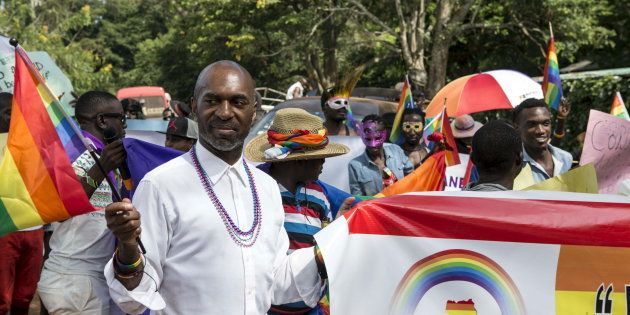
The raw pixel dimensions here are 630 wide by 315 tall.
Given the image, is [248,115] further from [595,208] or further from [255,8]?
[255,8]

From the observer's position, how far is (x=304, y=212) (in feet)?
14.4

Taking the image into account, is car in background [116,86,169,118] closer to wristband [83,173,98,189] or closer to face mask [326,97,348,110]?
face mask [326,97,348,110]

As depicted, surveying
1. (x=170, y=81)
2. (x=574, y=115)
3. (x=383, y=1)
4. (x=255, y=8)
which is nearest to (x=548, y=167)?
Result: (x=574, y=115)

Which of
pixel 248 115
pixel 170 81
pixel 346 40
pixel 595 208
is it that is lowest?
pixel 170 81

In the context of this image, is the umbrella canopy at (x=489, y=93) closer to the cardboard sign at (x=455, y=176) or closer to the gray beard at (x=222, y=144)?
the cardboard sign at (x=455, y=176)

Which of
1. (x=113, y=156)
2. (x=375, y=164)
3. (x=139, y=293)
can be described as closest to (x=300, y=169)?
(x=113, y=156)

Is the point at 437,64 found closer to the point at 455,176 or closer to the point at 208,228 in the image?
the point at 455,176

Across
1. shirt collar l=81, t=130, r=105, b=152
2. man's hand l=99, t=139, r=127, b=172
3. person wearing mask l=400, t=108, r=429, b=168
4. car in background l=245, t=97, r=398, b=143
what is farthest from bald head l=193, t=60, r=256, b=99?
car in background l=245, t=97, r=398, b=143

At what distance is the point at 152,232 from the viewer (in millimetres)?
3049

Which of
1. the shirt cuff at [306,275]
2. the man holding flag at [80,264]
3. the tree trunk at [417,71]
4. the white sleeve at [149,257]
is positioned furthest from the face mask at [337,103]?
the tree trunk at [417,71]

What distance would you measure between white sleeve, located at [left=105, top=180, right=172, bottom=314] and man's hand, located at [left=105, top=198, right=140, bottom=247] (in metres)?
0.17

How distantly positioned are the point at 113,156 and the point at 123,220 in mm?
1375

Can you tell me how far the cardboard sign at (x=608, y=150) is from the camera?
17.0 ft

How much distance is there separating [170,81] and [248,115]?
44937 millimetres
